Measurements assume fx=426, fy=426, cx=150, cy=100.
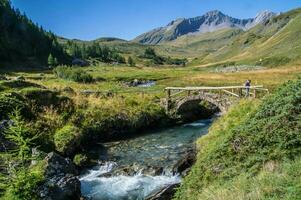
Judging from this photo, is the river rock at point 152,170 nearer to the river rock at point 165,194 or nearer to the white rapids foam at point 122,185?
the white rapids foam at point 122,185

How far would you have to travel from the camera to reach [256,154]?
18.5 m

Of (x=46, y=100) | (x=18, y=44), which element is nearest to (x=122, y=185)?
(x=46, y=100)

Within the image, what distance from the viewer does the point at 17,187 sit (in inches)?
668

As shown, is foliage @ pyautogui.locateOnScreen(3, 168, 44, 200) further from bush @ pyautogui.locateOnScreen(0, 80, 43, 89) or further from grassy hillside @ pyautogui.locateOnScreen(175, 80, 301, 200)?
bush @ pyautogui.locateOnScreen(0, 80, 43, 89)

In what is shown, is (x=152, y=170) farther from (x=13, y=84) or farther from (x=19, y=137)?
(x=13, y=84)

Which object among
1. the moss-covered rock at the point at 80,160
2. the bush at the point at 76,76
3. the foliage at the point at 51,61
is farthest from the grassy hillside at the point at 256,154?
the foliage at the point at 51,61

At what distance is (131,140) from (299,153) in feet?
83.2

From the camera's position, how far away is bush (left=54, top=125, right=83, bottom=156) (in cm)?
3469

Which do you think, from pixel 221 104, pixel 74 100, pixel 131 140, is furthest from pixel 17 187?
pixel 221 104

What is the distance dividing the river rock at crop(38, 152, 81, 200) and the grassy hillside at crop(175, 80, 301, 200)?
22.0 feet

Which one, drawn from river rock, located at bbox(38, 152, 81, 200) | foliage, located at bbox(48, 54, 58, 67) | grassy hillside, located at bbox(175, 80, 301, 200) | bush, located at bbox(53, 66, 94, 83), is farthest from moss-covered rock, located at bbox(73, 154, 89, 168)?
foliage, located at bbox(48, 54, 58, 67)

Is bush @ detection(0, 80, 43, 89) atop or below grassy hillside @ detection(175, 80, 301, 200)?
atop

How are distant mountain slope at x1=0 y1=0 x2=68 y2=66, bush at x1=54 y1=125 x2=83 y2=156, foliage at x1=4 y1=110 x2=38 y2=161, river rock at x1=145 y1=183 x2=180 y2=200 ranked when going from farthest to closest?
distant mountain slope at x1=0 y1=0 x2=68 y2=66 < bush at x1=54 y1=125 x2=83 y2=156 < river rock at x1=145 y1=183 x2=180 y2=200 < foliage at x1=4 y1=110 x2=38 y2=161

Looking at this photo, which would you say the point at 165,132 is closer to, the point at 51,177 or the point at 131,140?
the point at 131,140
